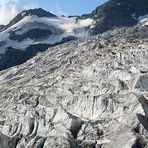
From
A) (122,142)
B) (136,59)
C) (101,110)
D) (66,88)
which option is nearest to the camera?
(122,142)

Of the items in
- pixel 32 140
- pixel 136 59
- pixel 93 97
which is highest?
pixel 136 59

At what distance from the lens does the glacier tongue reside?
96375 mm

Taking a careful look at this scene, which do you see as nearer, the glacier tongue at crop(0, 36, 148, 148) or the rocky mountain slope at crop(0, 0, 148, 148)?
the rocky mountain slope at crop(0, 0, 148, 148)

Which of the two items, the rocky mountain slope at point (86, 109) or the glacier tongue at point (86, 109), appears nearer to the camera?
the rocky mountain slope at point (86, 109)

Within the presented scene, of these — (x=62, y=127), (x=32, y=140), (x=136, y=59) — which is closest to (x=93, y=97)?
(x=62, y=127)

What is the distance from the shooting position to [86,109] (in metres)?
116

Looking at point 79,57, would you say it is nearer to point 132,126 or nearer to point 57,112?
point 57,112

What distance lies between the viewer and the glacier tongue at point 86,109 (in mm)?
96375

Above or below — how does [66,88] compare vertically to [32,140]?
above

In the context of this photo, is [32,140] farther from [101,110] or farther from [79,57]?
[79,57]

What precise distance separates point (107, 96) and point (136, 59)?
40.4m

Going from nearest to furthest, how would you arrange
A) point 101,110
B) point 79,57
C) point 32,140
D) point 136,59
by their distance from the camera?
point 32,140
point 101,110
point 136,59
point 79,57

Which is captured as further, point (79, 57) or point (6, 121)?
point (79, 57)

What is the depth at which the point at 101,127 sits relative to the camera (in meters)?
102
